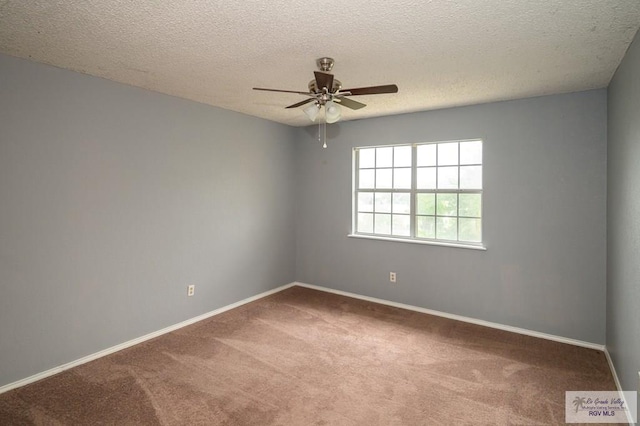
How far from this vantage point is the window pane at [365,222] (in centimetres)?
468

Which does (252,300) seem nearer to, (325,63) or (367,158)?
(367,158)

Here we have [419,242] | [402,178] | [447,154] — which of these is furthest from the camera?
[402,178]

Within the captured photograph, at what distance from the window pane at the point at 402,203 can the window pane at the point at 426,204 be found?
12cm

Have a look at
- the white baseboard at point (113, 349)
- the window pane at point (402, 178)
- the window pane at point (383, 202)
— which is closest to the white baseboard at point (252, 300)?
the white baseboard at point (113, 349)

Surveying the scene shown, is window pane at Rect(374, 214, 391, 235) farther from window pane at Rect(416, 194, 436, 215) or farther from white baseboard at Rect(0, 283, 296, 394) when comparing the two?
white baseboard at Rect(0, 283, 296, 394)

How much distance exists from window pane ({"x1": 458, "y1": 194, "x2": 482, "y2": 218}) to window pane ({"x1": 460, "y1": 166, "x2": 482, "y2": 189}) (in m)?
0.11

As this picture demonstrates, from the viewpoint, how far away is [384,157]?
14.8 ft

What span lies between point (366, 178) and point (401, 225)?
0.82 metres

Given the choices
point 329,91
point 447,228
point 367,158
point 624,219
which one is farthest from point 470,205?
point 329,91

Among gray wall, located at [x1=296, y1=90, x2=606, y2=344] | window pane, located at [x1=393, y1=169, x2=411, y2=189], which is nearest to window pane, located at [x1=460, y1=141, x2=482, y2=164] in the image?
gray wall, located at [x1=296, y1=90, x2=606, y2=344]

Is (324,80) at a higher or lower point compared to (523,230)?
higher

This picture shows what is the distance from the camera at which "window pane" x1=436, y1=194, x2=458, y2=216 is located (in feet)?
13.2

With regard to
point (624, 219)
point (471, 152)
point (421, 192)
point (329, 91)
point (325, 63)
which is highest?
point (325, 63)

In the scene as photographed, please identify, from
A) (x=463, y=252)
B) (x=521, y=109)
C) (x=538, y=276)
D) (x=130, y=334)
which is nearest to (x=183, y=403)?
(x=130, y=334)
